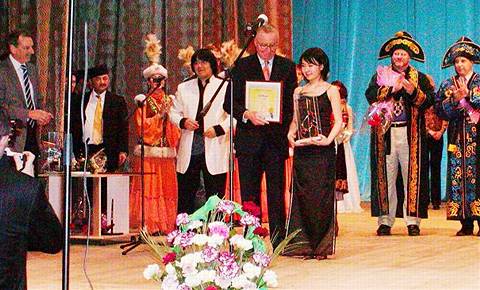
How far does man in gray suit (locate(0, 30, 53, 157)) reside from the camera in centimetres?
698

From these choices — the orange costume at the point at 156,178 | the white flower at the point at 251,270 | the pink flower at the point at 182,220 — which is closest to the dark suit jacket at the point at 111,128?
the orange costume at the point at 156,178

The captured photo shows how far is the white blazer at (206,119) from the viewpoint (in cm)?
729

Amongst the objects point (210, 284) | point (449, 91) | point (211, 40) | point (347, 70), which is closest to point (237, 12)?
point (211, 40)

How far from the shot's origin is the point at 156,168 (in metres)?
8.79

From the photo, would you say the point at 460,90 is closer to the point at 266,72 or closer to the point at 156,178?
the point at 266,72

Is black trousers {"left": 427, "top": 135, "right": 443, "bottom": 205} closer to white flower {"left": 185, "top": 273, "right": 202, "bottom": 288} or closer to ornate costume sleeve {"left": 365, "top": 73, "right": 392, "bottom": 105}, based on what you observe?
ornate costume sleeve {"left": 365, "top": 73, "right": 392, "bottom": 105}

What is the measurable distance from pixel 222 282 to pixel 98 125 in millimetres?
4699

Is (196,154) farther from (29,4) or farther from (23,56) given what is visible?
(29,4)

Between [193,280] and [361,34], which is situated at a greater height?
[361,34]

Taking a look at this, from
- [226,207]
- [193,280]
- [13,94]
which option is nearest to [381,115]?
[13,94]

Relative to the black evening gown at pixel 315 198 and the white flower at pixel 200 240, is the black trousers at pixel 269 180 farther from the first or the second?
the white flower at pixel 200 240

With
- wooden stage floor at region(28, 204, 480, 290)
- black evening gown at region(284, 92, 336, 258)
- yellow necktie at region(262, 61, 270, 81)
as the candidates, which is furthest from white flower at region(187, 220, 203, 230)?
black evening gown at region(284, 92, 336, 258)

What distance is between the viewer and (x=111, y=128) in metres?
8.15

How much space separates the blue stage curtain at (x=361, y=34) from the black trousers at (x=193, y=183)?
5673 mm
